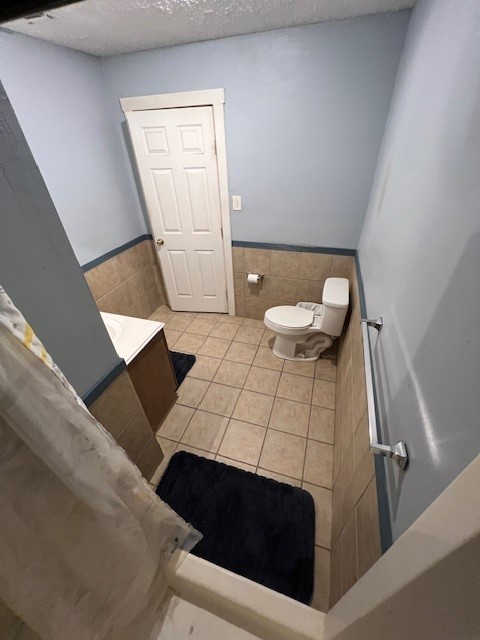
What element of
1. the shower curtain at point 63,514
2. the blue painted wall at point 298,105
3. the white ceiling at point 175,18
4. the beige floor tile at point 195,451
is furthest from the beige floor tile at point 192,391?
the white ceiling at point 175,18

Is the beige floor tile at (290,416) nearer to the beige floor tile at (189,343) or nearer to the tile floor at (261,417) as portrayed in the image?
the tile floor at (261,417)

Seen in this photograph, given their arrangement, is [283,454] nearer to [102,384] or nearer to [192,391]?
[192,391]

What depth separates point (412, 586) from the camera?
29 centimetres

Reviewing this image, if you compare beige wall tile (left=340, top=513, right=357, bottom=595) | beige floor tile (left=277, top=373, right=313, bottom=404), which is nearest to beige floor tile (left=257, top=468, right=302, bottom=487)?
beige wall tile (left=340, top=513, right=357, bottom=595)

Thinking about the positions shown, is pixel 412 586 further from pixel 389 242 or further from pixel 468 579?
pixel 389 242

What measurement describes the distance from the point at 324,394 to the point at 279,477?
67 cm

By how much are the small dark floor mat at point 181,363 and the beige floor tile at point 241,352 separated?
317 mm

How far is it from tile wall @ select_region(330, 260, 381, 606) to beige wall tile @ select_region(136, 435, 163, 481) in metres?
0.96

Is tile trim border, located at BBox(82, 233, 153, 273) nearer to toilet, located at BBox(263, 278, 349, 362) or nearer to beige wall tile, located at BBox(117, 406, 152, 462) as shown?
beige wall tile, located at BBox(117, 406, 152, 462)

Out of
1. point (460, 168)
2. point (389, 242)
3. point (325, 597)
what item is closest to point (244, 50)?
point (389, 242)

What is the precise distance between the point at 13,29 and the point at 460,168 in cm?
220

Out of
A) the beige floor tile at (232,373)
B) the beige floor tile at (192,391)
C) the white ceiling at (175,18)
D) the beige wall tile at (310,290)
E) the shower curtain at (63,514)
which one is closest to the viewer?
the shower curtain at (63,514)

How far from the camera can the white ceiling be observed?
118 cm

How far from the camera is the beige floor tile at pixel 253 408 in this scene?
1661 mm
